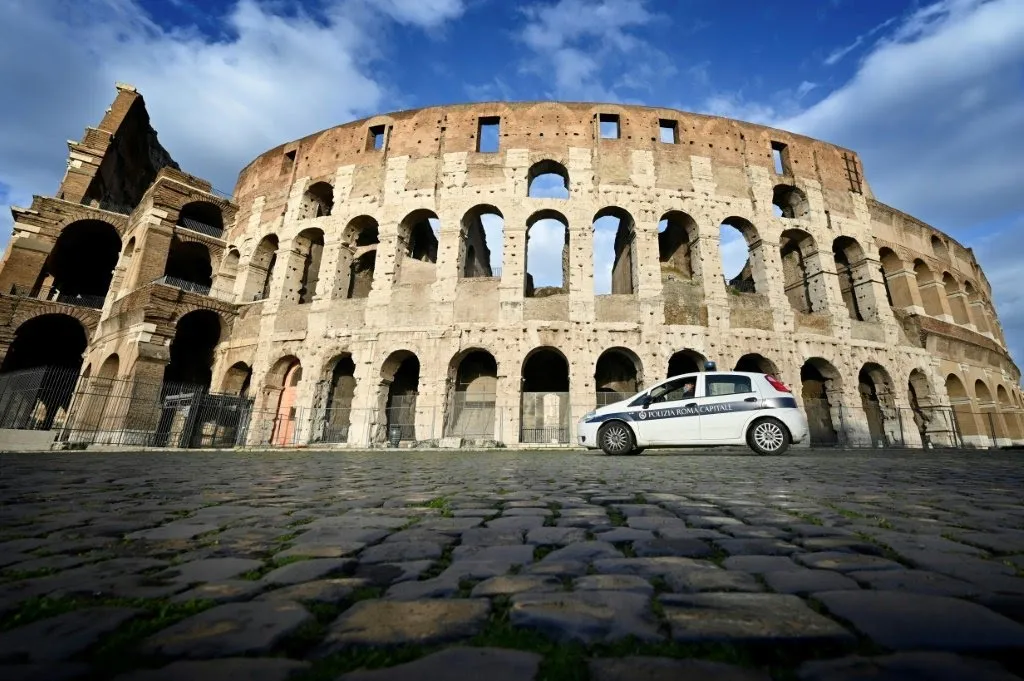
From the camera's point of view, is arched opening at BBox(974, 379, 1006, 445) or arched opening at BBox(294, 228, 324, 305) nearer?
arched opening at BBox(974, 379, 1006, 445)

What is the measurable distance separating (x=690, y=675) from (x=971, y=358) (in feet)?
91.0

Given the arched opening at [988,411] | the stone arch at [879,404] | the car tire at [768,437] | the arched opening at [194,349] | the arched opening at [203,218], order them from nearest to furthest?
the car tire at [768,437], the stone arch at [879,404], the arched opening at [988,411], the arched opening at [194,349], the arched opening at [203,218]

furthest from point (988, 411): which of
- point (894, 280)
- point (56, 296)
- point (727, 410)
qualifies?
point (56, 296)

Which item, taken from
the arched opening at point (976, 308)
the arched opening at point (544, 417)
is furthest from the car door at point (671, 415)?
the arched opening at point (976, 308)

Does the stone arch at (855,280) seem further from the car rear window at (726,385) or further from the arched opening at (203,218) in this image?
the arched opening at (203,218)

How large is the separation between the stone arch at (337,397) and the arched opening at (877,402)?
18.8 meters

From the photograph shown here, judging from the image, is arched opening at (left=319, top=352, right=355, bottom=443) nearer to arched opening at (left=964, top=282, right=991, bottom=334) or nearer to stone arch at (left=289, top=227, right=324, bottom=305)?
stone arch at (left=289, top=227, right=324, bottom=305)

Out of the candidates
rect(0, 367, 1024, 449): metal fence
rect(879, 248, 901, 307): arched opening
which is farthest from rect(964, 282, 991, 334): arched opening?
rect(0, 367, 1024, 449): metal fence

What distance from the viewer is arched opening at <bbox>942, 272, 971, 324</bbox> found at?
21.5 meters

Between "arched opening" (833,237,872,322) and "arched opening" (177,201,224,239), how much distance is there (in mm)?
28196

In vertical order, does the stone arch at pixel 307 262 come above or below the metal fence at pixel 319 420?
above

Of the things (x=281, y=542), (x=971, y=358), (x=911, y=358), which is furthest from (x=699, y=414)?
(x=971, y=358)

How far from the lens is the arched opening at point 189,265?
2038cm

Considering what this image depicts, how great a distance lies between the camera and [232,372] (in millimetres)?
18562
